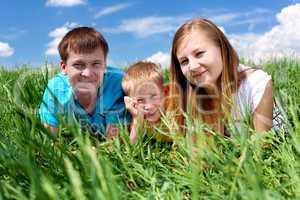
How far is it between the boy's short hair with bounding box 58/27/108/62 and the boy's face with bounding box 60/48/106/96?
4cm

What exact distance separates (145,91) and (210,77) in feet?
1.61

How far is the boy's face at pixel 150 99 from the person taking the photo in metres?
2.76

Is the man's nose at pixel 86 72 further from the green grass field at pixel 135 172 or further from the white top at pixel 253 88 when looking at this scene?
the green grass field at pixel 135 172

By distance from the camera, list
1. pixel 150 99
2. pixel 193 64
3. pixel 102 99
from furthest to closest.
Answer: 1. pixel 102 99
2. pixel 150 99
3. pixel 193 64

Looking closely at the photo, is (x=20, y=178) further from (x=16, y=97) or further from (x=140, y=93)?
(x=140, y=93)

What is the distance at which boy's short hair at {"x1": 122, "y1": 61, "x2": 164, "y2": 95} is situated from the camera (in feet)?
9.74

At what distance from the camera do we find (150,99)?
2836 millimetres

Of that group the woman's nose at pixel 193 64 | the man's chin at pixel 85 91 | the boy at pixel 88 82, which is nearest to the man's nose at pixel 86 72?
the boy at pixel 88 82

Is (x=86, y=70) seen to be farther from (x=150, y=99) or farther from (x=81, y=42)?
(x=150, y=99)

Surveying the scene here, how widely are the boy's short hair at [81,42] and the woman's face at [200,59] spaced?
0.65m

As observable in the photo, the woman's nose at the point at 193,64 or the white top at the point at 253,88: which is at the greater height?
the woman's nose at the point at 193,64

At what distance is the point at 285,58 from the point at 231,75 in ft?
7.95

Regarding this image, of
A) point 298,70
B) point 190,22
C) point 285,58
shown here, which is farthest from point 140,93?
point 285,58

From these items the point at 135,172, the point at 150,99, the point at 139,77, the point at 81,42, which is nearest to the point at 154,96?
the point at 150,99
